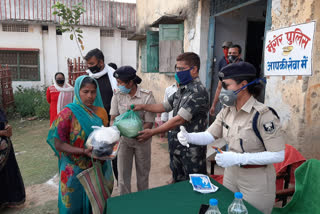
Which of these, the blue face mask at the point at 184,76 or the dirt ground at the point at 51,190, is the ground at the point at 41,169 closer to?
the dirt ground at the point at 51,190

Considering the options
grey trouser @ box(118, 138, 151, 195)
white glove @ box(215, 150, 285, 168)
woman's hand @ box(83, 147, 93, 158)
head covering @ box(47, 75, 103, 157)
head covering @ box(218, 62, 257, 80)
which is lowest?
grey trouser @ box(118, 138, 151, 195)

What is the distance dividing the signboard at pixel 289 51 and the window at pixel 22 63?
11.5 meters

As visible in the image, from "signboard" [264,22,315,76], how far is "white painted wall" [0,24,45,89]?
11.3m

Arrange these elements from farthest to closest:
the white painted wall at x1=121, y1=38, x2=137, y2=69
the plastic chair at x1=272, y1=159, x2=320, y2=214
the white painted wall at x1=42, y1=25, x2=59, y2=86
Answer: the white painted wall at x1=121, y1=38, x2=137, y2=69, the white painted wall at x1=42, y1=25, x2=59, y2=86, the plastic chair at x1=272, y1=159, x2=320, y2=214

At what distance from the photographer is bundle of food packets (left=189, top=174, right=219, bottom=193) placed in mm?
1752

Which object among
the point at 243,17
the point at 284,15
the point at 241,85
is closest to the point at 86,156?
the point at 241,85

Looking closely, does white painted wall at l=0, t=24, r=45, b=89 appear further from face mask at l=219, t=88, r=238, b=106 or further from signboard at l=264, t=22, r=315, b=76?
face mask at l=219, t=88, r=238, b=106

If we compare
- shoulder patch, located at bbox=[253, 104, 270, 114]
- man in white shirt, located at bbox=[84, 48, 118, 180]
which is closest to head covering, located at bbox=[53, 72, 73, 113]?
man in white shirt, located at bbox=[84, 48, 118, 180]

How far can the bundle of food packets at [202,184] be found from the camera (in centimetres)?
175

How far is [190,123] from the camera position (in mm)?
2436

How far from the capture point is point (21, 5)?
11227 millimetres

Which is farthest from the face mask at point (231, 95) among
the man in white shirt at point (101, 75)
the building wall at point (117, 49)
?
the building wall at point (117, 49)

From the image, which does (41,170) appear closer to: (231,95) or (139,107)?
(139,107)

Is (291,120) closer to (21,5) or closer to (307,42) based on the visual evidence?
(307,42)
